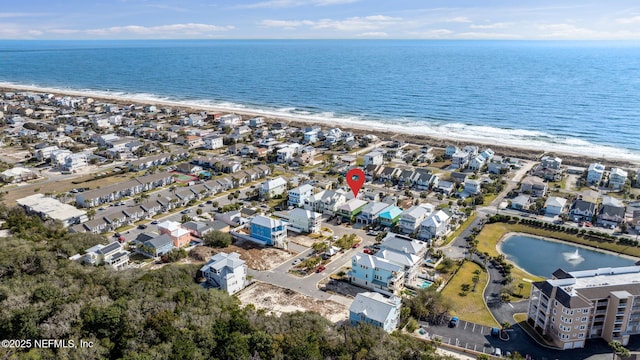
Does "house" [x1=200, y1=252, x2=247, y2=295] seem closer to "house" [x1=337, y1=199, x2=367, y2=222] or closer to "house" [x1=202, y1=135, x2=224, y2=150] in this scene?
"house" [x1=337, y1=199, x2=367, y2=222]

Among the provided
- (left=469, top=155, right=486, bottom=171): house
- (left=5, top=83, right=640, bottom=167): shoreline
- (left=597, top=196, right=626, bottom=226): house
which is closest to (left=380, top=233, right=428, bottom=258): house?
(left=597, top=196, right=626, bottom=226): house

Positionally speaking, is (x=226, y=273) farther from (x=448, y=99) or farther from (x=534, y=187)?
(x=448, y=99)

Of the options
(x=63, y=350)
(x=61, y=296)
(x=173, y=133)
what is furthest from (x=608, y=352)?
(x=173, y=133)

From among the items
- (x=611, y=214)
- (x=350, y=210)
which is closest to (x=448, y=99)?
(x=611, y=214)

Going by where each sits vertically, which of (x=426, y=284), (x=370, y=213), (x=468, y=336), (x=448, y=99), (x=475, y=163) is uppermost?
(x=448, y=99)

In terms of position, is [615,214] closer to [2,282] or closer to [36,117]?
[2,282]

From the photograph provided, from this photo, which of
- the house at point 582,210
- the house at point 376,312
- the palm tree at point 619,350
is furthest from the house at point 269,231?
the house at point 582,210
